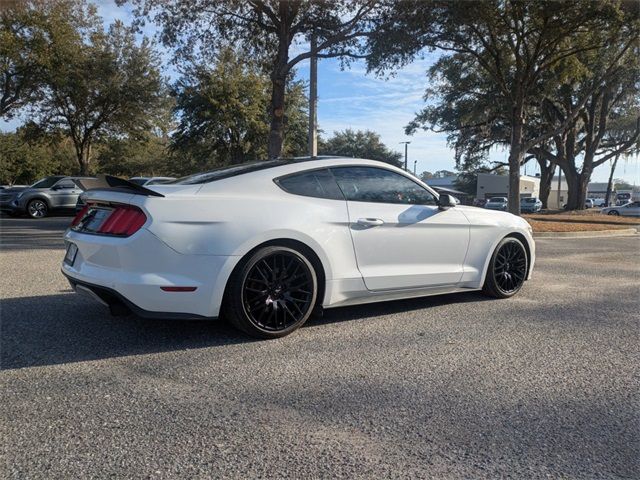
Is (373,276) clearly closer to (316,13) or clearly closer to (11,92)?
(316,13)

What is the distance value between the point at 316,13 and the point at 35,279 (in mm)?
12347

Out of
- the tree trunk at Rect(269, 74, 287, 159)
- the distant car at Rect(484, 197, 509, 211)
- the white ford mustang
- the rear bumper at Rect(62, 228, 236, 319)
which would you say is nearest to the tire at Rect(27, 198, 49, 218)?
the tree trunk at Rect(269, 74, 287, 159)

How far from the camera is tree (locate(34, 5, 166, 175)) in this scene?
23.0 meters

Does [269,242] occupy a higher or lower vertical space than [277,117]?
lower

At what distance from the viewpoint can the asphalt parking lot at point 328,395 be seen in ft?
7.98

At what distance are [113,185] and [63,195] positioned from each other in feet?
53.4

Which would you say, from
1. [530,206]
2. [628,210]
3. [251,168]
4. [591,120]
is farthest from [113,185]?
[530,206]

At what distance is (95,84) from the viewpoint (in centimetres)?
2512

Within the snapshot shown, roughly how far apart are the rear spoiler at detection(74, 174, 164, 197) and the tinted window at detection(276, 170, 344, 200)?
109 cm

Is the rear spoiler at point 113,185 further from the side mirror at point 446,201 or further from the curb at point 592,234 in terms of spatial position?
the curb at point 592,234

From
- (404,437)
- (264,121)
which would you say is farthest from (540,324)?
(264,121)

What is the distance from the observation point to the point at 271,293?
163 inches

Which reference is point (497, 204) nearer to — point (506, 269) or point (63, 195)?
point (63, 195)

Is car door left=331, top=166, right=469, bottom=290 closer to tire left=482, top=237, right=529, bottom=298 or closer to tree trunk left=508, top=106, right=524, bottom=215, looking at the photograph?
tire left=482, top=237, right=529, bottom=298
